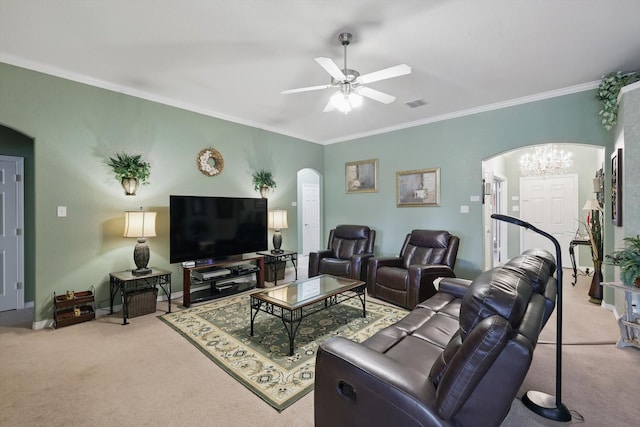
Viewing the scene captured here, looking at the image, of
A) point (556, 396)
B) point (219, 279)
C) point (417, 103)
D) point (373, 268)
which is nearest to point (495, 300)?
point (556, 396)

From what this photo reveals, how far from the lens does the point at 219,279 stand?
4.12 metres

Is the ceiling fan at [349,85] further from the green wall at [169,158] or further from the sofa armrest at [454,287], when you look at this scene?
the green wall at [169,158]

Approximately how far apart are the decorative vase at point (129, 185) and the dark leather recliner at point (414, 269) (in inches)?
129

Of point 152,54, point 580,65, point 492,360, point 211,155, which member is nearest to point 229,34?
point 152,54

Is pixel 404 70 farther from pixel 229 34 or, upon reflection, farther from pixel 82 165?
pixel 82 165

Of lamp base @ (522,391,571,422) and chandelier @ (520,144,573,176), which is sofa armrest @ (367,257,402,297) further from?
chandelier @ (520,144,573,176)

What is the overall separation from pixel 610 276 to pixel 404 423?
Result: 13.1 feet

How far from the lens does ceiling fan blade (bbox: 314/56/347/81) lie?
2.14 meters

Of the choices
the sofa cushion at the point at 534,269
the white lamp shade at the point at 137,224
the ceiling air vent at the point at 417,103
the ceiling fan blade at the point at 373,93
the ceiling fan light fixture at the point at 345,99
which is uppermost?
the ceiling air vent at the point at 417,103

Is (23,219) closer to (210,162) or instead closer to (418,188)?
(210,162)

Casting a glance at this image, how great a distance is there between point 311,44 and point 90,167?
9.60ft

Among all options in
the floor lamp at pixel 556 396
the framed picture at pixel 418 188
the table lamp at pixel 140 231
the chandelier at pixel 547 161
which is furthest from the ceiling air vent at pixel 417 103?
the table lamp at pixel 140 231

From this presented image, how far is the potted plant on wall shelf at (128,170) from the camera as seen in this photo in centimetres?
349

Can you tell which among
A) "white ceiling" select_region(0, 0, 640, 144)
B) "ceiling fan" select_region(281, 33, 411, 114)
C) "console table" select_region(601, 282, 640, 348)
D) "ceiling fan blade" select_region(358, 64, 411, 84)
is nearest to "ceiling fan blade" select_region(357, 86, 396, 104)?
"ceiling fan" select_region(281, 33, 411, 114)
